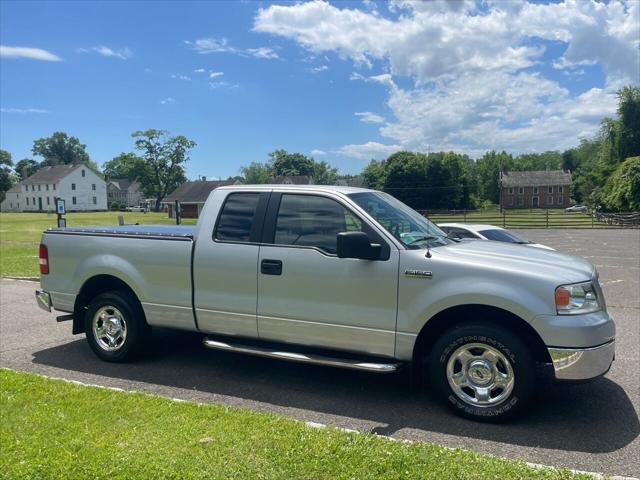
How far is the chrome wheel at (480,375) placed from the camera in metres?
4.15

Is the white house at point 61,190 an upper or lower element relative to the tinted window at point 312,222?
upper

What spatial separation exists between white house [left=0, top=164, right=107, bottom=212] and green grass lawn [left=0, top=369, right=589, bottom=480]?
312ft

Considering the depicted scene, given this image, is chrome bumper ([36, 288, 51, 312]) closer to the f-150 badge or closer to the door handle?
the door handle

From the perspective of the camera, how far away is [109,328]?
589cm

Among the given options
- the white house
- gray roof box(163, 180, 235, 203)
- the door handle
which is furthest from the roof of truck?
the white house

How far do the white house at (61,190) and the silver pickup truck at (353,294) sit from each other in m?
93.6

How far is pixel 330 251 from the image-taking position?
15.5 ft

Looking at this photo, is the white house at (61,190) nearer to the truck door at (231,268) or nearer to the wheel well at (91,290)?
the wheel well at (91,290)

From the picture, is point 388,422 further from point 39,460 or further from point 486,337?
point 39,460

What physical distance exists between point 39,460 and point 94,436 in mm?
437

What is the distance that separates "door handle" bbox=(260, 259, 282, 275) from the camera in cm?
484

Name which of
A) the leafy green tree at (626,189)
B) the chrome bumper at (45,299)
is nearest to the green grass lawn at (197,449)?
the chrome bumper at (45,299)

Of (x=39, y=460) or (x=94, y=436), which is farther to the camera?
(x=94, y=436)

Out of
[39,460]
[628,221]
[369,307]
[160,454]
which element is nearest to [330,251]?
[369,307]
